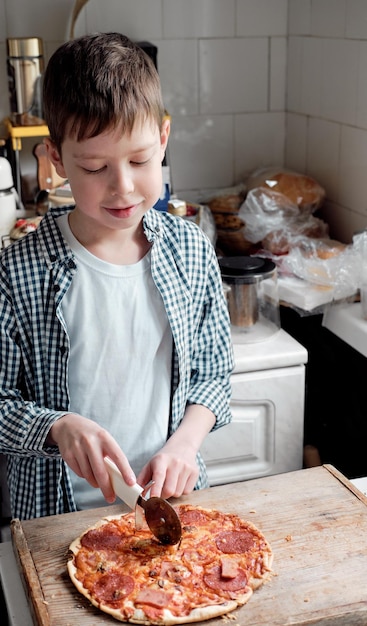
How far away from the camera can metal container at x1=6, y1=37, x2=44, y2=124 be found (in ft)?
6.35

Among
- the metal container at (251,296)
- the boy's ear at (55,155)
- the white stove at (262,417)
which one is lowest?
the white stove at (262,417)

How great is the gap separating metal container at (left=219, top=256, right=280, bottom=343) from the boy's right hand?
0.78 m

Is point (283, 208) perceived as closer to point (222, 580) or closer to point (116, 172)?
A: point (116, 172)

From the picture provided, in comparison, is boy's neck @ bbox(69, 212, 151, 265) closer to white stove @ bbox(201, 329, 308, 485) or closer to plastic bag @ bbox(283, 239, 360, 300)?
white stove @ bbox(201, 329, 308, 485)

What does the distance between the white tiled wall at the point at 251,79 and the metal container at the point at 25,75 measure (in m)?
0.09

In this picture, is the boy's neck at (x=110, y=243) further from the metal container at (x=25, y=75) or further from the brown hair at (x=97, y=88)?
the metal container at (x=25, y=75)

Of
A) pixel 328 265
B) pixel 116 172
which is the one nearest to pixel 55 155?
pixel 116 172

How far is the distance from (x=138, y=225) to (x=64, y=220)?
100 millimetres

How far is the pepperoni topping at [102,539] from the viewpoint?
37.2 inches

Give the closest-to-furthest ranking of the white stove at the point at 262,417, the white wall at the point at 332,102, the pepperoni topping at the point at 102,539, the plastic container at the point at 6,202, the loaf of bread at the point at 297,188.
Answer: the pepperoni topping at the point at 102,539 < the white stove at the point at 262,417 < the plastic container at the point at 6,202 < the white wall at the point at 332,102 < the loaf of bread at the point at 297,188

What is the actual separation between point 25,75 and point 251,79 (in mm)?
612

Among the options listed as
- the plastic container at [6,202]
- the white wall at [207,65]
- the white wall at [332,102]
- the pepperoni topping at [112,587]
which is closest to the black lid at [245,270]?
the white wall at [332,102]

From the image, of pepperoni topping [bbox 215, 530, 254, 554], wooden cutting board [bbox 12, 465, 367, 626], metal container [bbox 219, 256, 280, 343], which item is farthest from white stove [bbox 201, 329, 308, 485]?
pepperoni topping [bbox 215, 530, 254, 554]

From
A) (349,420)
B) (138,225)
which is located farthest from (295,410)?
(138,225)
